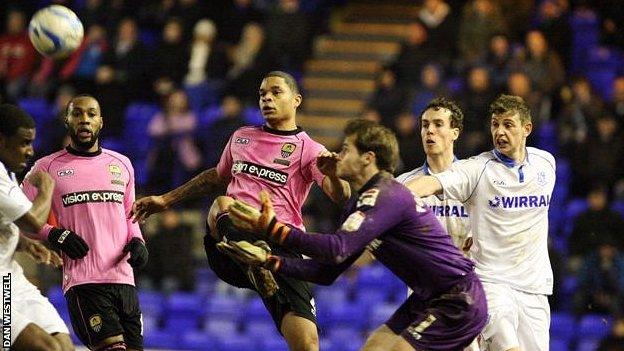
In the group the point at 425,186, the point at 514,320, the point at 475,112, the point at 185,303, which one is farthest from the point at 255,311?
the point at 425,186

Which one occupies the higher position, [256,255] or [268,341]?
[256,255]

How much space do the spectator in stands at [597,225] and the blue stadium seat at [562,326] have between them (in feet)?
2.36

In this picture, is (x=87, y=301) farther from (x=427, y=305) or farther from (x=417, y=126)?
(x=417, y=126)

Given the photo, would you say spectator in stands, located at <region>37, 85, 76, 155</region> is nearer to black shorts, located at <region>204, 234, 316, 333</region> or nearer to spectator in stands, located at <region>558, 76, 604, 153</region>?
spectator in stands, located at <region>558, 76, 604, 153</region>

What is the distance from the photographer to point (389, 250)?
7.43m

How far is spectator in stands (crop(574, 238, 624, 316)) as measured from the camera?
41.9 ft

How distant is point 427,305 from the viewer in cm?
753

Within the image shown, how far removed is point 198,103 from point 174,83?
455 millimetres

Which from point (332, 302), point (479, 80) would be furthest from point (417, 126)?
point (332, 302)

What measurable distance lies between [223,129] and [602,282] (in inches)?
197

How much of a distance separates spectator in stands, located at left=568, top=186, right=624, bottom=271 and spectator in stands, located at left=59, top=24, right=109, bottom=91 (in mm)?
7434

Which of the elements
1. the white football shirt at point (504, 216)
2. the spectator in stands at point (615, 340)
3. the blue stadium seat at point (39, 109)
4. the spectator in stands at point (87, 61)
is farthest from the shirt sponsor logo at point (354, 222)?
the spectator in stands at point (87, 61)

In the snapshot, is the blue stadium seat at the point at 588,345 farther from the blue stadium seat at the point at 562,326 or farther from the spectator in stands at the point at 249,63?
the spectator in stands at the point at 249,63

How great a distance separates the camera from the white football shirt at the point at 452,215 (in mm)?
9211
